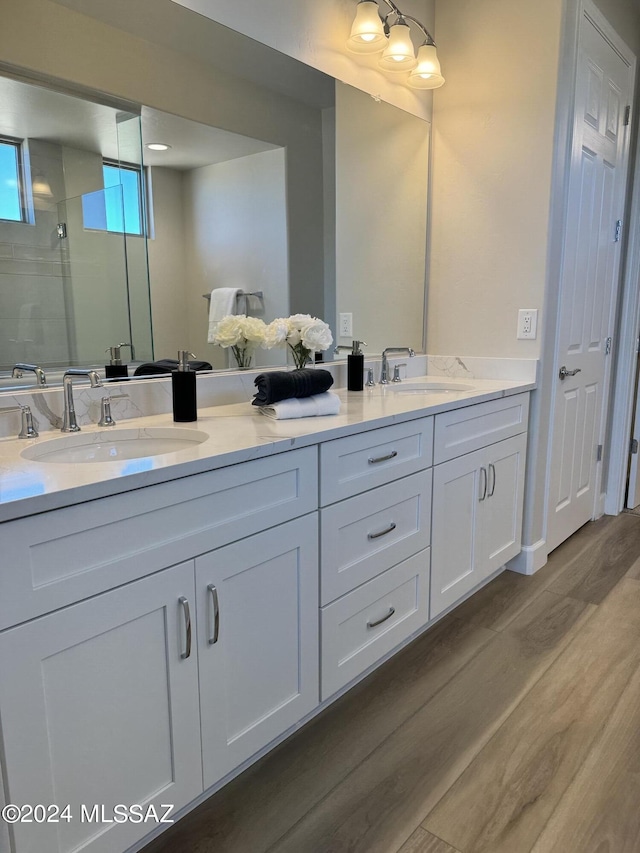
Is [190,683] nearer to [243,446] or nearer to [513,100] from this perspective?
[243,446]

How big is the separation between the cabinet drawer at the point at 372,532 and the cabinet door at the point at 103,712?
0.45 m

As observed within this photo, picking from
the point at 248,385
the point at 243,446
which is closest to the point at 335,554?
the point at 243,446

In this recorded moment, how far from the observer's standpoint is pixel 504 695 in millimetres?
1824

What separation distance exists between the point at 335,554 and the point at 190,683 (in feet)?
1.62

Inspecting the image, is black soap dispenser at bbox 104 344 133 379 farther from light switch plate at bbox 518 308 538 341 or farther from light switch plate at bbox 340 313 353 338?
light switch plate at bbox 518 308 538 341

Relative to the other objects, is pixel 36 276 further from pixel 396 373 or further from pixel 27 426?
pixel 396 373

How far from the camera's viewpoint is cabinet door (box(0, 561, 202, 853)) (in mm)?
970

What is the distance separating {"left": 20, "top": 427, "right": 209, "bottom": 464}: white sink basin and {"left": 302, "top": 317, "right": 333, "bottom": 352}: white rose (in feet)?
1.91

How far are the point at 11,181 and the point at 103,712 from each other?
44.6 inches

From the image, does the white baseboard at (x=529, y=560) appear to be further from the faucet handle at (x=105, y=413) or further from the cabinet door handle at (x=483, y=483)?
the faucet handle at (x=105, y=413)

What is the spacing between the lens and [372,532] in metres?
1.69

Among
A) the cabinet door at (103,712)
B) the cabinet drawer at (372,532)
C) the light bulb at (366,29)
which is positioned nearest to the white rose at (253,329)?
the cabinet drawer at (372,532)

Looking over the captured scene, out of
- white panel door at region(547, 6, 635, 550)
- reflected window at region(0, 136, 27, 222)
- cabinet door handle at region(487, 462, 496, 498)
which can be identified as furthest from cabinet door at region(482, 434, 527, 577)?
reflected window at region(0, 136, 27, 222)

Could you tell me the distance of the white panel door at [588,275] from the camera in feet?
8.25
